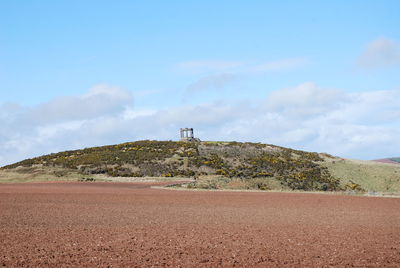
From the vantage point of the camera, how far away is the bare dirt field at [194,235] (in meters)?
13.4

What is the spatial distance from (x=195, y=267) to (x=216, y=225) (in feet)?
23.0

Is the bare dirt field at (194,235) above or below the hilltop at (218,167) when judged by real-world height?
below

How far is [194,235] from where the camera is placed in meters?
16.9

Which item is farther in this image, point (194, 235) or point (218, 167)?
point (218, 167)

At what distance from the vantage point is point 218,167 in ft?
201

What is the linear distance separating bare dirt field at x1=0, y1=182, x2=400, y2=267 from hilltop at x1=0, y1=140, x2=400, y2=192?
21.9 metres

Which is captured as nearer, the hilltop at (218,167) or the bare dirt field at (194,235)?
the bare dirt field at (194,235)

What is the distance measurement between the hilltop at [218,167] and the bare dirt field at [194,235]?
71.9 feet

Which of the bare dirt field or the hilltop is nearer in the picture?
the bare dirt field

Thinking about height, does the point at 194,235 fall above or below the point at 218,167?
below

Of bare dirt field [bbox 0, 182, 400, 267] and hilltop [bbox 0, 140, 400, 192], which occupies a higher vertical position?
hilltop [bbox 0, 140, 400, 192]

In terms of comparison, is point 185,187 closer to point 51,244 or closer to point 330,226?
point 330,226

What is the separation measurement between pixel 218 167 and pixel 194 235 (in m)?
44.4

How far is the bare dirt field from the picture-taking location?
13367 mm
